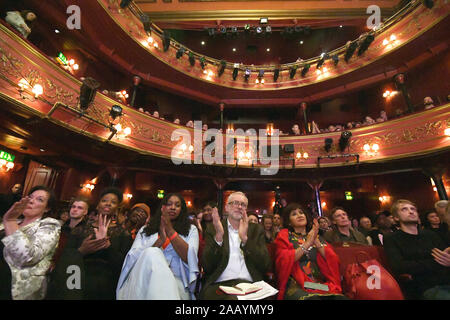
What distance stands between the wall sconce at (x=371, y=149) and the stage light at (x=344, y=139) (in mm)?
574

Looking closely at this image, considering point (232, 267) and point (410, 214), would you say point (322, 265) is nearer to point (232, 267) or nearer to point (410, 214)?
point (232, 267)

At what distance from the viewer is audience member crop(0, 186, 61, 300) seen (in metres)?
1.45

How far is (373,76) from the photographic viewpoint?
27.0ft

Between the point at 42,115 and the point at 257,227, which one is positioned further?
the point at 42,115

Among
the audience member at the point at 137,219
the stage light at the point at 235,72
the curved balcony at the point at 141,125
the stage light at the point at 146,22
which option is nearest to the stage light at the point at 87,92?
the curved balcony at the point at 141,125

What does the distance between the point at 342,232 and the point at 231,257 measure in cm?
200

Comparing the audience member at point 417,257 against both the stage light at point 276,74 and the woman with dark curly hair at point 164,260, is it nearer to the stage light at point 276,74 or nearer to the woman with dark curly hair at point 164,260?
the woman with dark curly hair at point 164,260

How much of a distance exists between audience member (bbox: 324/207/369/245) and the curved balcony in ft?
15.2

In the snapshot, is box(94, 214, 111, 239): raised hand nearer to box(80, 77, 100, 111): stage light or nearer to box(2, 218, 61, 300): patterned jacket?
box(2, 218, 61, 300): patterned jacket

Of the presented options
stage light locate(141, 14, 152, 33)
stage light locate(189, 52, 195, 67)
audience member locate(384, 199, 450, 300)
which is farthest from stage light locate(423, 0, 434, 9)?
stage light locate(141, 14, 152, 33)

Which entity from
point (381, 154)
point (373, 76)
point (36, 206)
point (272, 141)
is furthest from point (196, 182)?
point (373, 76)

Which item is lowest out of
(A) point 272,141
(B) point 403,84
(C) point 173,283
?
(C) point 173,283

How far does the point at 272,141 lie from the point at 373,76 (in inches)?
194

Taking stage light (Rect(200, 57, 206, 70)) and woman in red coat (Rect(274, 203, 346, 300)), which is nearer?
woman in red coat (Rect(274, 203, 346, 300))
